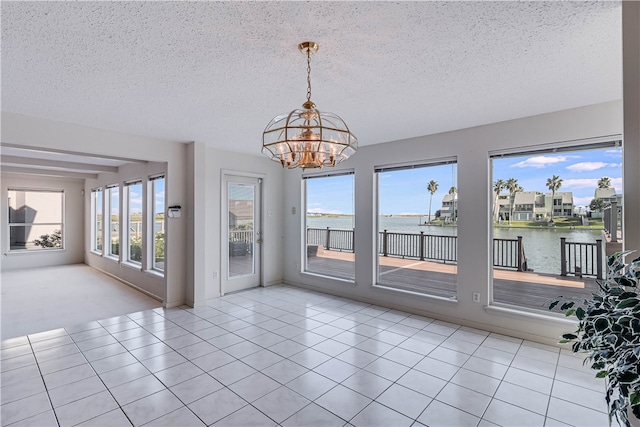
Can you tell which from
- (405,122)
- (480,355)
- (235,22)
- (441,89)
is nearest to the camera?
(235,22)

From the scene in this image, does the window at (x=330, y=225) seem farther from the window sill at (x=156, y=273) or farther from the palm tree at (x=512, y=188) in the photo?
the window sill at (x=156, y=273)

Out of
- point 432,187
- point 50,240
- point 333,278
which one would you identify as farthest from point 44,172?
point 432,187

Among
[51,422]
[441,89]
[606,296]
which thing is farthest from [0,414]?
[441,89]

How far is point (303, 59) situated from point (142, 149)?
3.17m

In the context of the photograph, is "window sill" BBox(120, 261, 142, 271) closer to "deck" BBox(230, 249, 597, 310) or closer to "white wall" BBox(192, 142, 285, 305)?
"white wall" BBox(192, 142, 285, 305)

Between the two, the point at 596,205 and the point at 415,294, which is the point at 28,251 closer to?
the point at 415,294

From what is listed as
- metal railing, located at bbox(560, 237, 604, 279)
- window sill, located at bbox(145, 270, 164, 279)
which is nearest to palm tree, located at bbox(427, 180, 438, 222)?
metal railing, located at bbox(560, 237, 604, 279)

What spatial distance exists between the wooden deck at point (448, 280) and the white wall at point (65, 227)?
22.0ft

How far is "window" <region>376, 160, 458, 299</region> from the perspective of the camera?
4211 mm

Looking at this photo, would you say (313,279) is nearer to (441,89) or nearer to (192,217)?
(192,217)

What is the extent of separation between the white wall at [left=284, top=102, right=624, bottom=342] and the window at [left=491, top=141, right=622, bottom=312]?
5.9 inches

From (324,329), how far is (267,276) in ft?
7.80

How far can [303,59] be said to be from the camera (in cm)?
217

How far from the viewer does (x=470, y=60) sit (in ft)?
7.20
